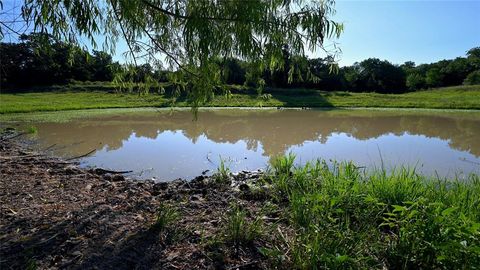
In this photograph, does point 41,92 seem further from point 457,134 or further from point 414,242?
point 414,242

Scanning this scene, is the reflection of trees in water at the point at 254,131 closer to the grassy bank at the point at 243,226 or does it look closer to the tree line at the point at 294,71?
the tree line at the point at 294,71

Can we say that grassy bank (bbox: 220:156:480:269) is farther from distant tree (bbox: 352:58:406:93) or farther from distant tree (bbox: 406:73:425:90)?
distant tree (bbox: 406:73:425:90)

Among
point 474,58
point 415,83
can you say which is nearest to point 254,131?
point 415,83

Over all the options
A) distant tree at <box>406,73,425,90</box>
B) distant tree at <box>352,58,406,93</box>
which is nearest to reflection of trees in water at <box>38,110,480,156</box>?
distant tree at <box>352,58,406,93</box>

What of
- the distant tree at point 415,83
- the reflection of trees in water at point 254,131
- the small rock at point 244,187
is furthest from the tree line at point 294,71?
the reflection of trees in water at point 254,131

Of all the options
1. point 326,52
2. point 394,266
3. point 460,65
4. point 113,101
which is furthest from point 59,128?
point 460,65

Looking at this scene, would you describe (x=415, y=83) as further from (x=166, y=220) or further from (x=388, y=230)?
(x=166, y=220)

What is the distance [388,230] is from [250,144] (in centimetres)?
632

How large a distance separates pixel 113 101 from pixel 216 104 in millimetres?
7853

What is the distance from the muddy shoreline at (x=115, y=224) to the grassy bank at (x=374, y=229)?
0.77 feet

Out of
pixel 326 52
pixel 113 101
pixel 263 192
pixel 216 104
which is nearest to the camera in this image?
pixel 326 52

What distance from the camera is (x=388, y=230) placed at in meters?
3.50

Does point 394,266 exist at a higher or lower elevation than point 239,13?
lower

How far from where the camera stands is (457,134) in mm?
11359
